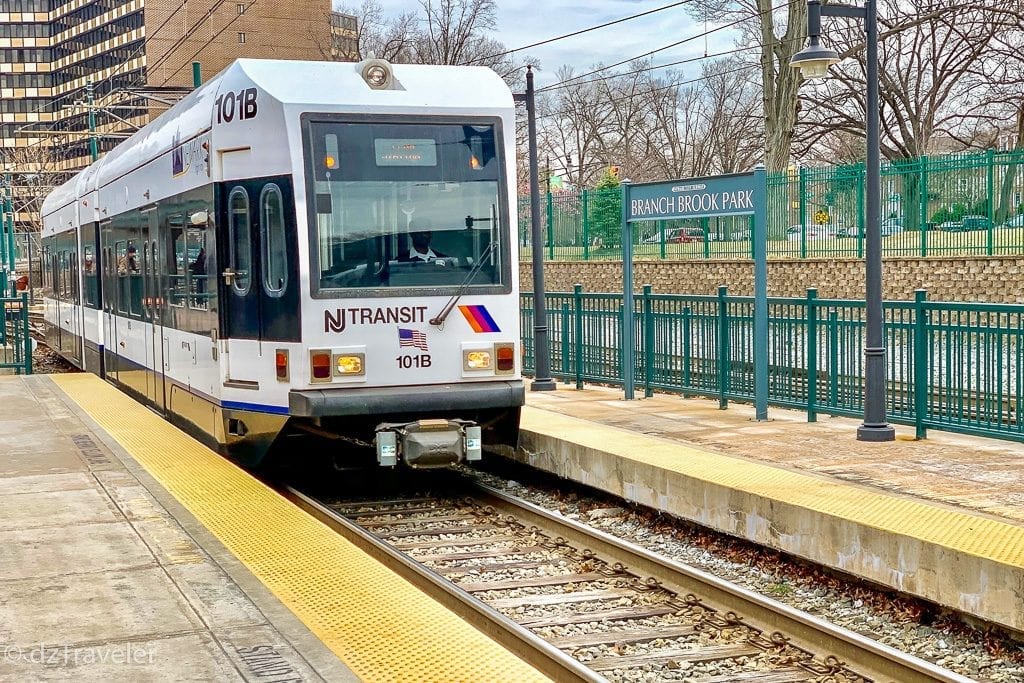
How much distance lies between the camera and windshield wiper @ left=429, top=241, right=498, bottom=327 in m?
10.1

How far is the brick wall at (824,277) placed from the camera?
24.0 m

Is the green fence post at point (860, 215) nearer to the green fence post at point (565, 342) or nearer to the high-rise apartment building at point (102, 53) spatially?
the green fence post at point (565, 342)

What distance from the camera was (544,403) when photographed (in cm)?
1448

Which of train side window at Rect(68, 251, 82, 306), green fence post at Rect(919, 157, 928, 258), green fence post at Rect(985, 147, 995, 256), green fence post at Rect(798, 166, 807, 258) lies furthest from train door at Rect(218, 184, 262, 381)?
green fence post at Rect(798, 166, 807, 258)

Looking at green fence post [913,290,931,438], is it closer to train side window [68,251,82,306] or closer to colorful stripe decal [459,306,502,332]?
colorful stripe decal [459,306,502,332]

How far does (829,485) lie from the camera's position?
873 centimetres

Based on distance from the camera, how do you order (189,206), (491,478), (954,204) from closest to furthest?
1. (189,206)
2. (491,478)
3. (954,204)

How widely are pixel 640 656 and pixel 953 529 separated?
2.02 meters

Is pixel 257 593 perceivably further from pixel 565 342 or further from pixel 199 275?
pixel 565 342

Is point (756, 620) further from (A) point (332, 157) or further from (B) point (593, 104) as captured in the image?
(B) point (593, 104)

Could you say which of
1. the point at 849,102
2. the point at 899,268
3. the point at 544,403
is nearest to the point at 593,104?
the point at 849,102

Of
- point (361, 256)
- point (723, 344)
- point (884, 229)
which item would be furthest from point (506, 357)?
point (884, 229)

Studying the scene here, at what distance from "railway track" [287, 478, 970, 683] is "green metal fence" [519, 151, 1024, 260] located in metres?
16.7

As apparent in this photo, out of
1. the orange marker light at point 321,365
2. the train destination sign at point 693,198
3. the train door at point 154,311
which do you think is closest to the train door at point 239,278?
the orange marker light at point 321,365
